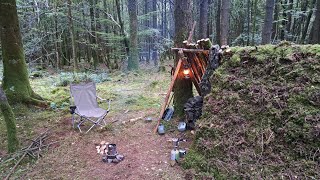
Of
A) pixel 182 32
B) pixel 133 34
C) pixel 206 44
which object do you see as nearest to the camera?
pixel 206 44

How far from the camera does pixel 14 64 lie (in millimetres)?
5094

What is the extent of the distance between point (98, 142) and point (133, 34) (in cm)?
809

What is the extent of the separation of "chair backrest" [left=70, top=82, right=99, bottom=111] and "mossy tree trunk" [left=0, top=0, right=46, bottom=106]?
1346 millimetres

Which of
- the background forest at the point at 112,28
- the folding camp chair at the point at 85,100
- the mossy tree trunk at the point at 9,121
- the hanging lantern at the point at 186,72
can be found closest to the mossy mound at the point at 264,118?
the hanging lantern at the point at 186,72

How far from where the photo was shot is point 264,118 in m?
2.67

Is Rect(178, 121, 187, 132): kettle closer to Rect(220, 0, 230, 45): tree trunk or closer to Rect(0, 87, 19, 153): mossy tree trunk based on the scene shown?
Rect(0, 87, 19, 153): mossy tree trunk

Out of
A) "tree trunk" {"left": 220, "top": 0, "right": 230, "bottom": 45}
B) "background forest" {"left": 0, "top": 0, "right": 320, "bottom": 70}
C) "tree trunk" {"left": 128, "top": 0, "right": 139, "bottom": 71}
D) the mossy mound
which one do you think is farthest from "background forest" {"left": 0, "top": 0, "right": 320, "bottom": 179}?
"tree trunk" {"left": 128, "top": 0, "right": 139, "bottom": 71}

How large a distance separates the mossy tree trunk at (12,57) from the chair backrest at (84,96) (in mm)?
1346

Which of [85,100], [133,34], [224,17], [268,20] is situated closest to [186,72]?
[85,100]

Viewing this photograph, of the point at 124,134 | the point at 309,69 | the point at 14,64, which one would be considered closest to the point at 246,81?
the point at 309,69

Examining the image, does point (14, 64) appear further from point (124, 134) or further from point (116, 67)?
point (116, 67)

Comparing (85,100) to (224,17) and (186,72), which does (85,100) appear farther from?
(224,17)

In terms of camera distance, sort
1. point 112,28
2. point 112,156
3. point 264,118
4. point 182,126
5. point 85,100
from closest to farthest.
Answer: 1. point 264,118
2. point 112,156
3. point 182,126
4. point 85,100
5. point 112,28

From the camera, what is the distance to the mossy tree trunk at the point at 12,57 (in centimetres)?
493
